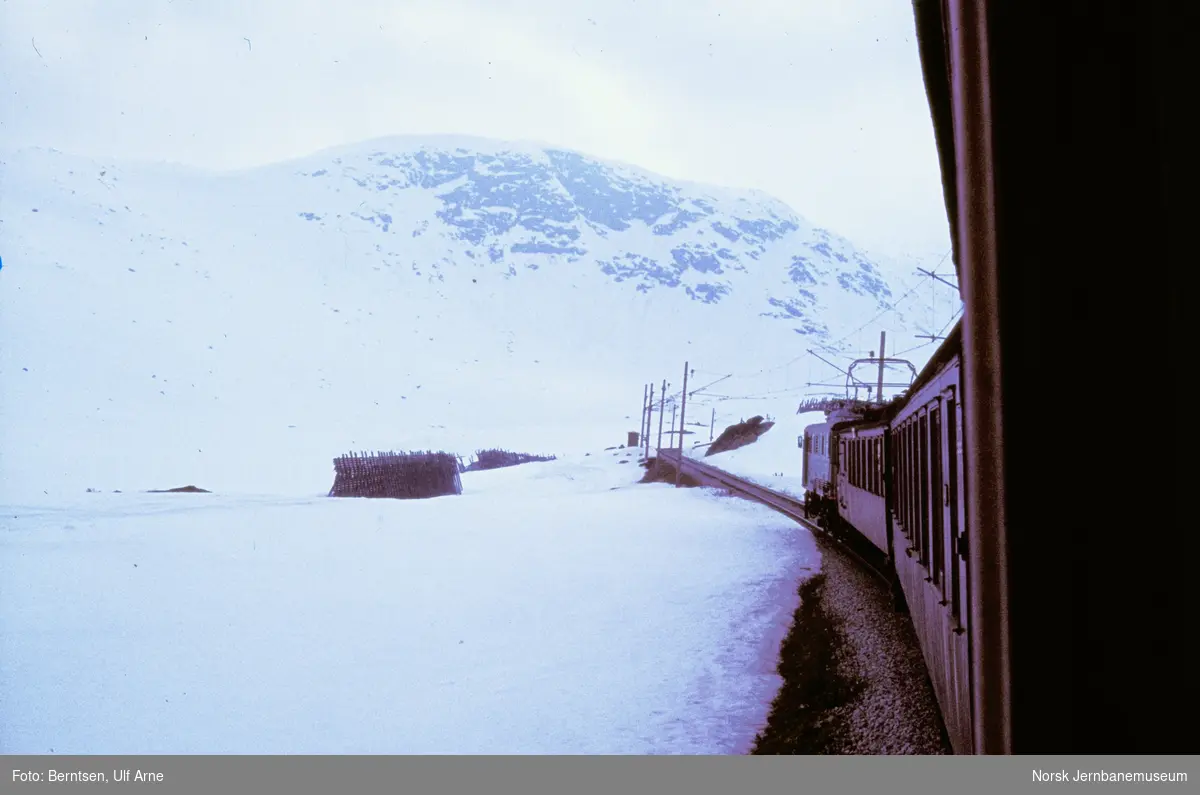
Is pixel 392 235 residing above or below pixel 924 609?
above

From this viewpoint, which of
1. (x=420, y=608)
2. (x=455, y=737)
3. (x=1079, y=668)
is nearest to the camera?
(x=1079, y=668)

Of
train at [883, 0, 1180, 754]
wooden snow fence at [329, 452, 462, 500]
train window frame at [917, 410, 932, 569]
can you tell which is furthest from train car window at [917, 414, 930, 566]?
wooden snow fence at [329, 452, 462, 500]

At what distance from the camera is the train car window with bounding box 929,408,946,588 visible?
463cm

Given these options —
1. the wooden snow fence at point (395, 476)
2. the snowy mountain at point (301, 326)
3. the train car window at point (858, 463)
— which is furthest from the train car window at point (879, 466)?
the wooden snow fence at point (395, 476)

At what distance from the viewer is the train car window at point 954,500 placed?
378 cm

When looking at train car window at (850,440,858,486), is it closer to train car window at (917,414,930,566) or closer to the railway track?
the railway track

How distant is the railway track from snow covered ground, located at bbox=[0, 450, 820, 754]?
0.92 m

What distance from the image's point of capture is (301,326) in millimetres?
96938

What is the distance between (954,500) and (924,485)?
70.4 inches

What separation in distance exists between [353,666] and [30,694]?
9.29 ft

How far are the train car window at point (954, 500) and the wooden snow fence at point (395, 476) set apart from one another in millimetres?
25844
